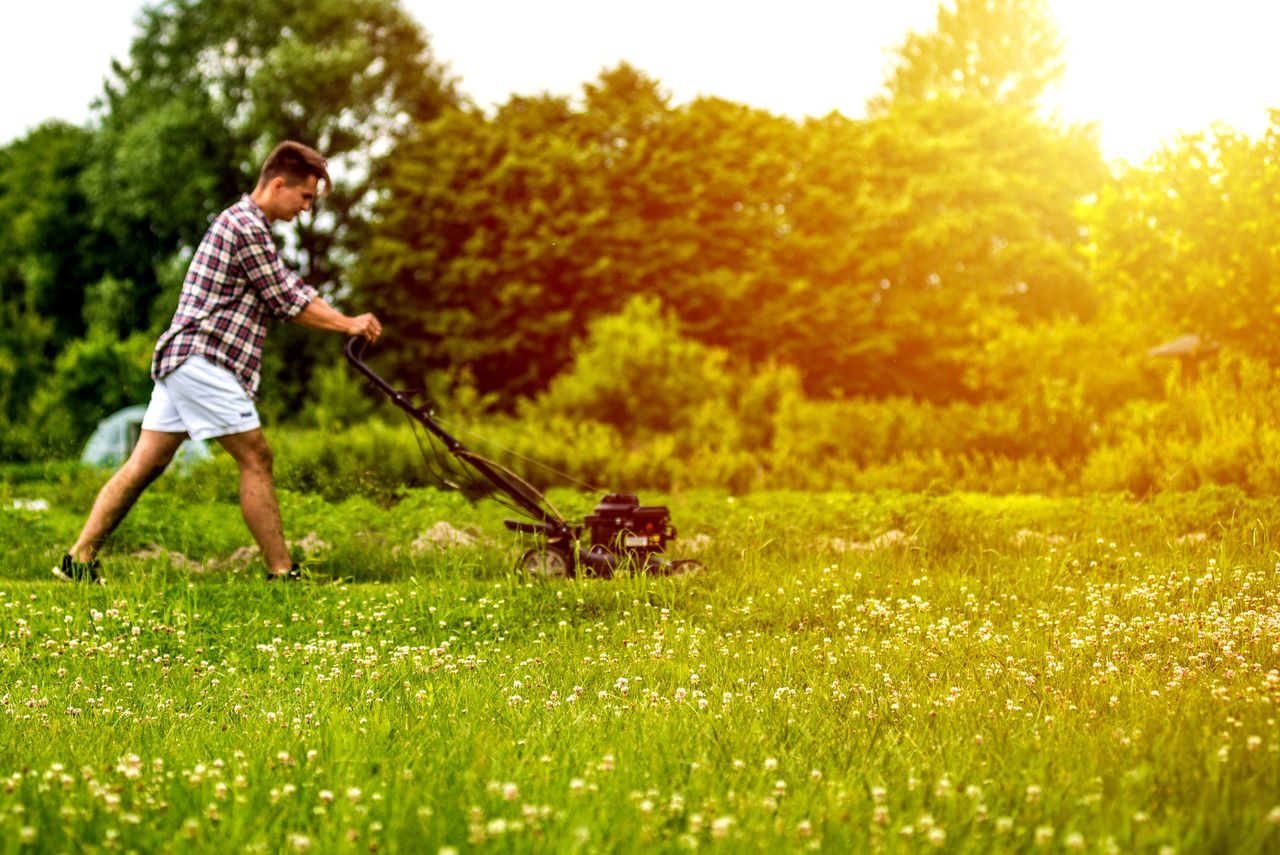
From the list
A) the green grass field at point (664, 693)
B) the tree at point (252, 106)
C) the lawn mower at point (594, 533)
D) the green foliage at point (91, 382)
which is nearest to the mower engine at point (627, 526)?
the lawn mower at point (594, 533)

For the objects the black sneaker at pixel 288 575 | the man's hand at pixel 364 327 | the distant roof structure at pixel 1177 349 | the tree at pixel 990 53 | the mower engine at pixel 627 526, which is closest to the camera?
the black sneaker at pixel 288 575

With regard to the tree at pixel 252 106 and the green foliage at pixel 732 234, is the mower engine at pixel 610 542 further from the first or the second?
the tree at pixel 252 106

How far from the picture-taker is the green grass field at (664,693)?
262 cm

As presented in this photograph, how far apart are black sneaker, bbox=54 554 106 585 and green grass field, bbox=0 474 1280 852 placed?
146 mm

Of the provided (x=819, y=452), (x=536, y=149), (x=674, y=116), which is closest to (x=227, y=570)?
(x=819, y=452)

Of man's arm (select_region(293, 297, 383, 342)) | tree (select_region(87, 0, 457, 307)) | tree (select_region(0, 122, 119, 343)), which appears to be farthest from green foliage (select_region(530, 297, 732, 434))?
tree (select_region(0, 122, 119, 343))

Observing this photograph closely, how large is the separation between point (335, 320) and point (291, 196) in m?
0.80

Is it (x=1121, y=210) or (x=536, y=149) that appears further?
(x=536, y=149)

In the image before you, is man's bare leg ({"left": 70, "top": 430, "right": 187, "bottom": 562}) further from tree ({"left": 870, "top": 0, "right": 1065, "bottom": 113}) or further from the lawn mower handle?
tree ({"left": 870, "top": 0, "right": 1065, "bottom": 113})

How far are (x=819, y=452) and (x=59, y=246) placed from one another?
2865 centimetres

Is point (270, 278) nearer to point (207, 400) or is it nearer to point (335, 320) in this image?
point (335, 320)

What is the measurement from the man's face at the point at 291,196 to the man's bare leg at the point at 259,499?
4.01ft

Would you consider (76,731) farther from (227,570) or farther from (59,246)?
(59,246)

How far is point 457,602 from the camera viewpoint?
18.9ft
